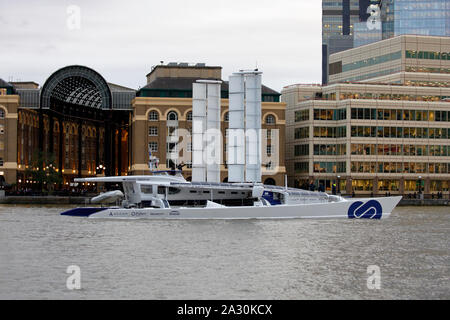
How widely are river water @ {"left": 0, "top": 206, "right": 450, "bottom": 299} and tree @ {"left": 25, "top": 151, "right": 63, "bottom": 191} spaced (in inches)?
2614

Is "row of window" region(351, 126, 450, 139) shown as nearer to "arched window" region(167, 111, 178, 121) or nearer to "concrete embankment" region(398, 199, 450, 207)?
"concrete embankment" region(398, 199, 450, 207)

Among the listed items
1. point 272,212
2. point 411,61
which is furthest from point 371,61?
point 272,212

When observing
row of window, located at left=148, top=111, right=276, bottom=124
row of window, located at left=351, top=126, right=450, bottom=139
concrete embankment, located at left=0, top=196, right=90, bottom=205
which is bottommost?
concrete embankment, located at left=0, top=196, right=90, bottom=205

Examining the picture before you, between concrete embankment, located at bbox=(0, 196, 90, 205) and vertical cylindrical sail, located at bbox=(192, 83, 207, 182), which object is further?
concrete embankment, located at bbox=(0, 196, 90, 205)

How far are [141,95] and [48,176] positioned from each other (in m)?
21.1

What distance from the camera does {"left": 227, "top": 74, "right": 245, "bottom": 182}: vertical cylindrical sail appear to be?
73.4 metres

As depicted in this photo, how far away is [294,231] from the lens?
55.6m

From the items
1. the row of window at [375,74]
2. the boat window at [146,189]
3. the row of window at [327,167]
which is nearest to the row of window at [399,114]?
the row of window at [327,167]

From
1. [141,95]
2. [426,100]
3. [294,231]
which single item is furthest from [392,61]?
[294,231]

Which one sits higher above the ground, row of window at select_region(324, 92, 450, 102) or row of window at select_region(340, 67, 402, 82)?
row of window at select_region(340, 67, 402, 82)

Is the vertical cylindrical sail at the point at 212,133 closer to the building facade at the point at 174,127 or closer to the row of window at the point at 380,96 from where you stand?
the building facade at the point at 174,127

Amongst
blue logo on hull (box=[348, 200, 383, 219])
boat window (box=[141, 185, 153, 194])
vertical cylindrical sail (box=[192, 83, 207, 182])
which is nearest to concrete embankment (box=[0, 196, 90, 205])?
vertical cylindrical sail (box=[192, 83, 207, 182])

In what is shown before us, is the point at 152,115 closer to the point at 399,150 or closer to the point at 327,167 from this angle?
the point at 327,167
